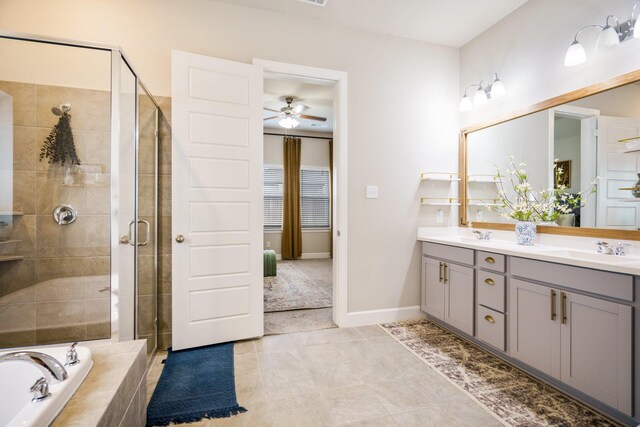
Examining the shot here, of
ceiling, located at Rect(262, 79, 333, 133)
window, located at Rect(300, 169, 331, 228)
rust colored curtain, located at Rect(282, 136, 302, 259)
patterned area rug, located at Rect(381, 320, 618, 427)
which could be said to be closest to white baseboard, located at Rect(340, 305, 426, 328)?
patterned area rug, located at Rect(381, 320, 618, 427)

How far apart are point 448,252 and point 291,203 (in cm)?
442

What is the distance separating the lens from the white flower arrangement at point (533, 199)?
2275 mm

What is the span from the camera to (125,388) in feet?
4.29

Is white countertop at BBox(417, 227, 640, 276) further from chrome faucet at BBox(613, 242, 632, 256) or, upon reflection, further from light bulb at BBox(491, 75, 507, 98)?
light bulb at BBox(491, 75, 507, 98)

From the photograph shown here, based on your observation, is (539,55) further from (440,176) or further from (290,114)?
(290,114)

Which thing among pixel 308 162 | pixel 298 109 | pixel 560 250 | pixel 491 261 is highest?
pixel 298 109

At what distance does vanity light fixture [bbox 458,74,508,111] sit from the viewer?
276 cm

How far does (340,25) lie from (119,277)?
284cm

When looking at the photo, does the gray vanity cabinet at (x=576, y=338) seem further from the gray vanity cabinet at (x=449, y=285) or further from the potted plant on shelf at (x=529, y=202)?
the potted plant on shelf at (x=529, y=202)

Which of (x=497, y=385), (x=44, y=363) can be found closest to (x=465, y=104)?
(x=497, y=385)

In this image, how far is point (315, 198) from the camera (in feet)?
→ 23.3

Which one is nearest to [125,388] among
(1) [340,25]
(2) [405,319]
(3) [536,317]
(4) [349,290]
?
(4) [349,290]

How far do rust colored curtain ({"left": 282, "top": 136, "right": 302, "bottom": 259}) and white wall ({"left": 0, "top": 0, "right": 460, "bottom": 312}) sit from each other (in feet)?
12.7

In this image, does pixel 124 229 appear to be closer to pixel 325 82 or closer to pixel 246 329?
pixel 246 329
